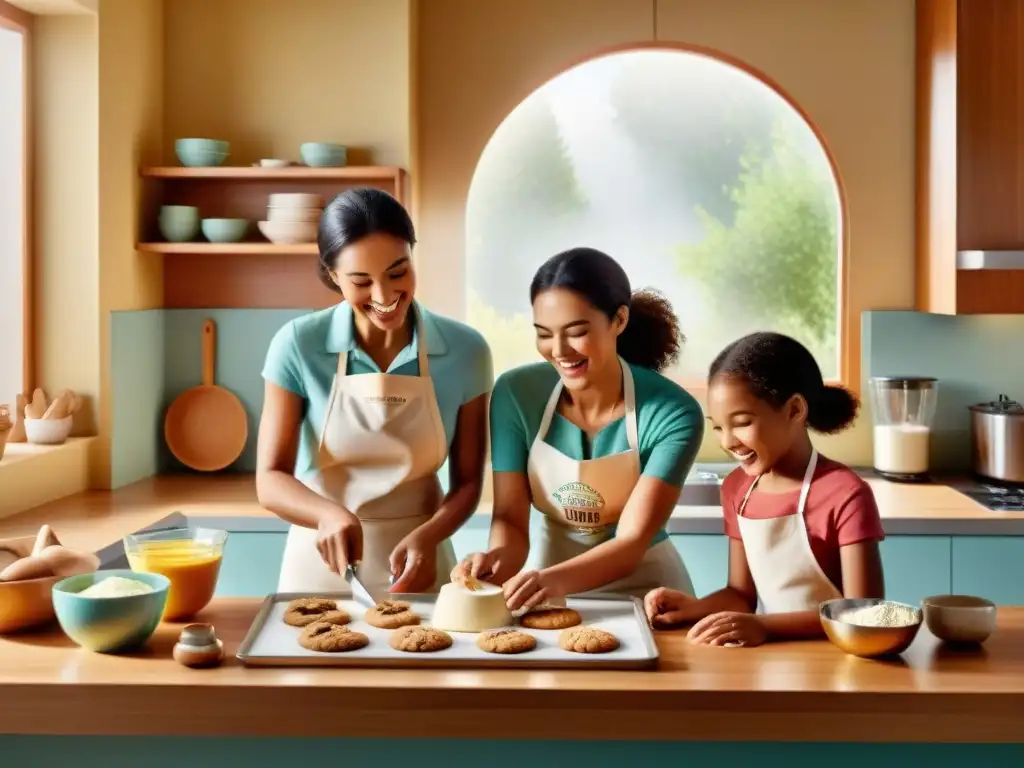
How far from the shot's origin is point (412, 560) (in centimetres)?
204

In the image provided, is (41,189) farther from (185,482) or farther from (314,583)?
(314,583)

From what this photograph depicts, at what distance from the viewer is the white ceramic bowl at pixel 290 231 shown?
3568 mm

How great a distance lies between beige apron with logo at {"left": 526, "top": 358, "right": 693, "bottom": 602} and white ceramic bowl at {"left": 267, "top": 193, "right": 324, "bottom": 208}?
1607 mm

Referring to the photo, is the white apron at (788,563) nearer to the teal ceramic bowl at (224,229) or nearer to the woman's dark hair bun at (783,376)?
the woman's dark hair bun at (783,376)

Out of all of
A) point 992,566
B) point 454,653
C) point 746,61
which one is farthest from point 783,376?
point 746,61

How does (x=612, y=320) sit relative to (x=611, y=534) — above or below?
above

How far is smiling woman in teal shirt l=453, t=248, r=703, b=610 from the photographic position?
6.59 feet

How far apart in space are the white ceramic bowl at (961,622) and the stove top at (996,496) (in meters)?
1.63

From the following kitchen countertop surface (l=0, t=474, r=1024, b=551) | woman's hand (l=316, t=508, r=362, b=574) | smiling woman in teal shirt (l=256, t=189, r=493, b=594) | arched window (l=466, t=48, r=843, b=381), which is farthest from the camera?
arched window (l=466, t=48, r=843, b=381)

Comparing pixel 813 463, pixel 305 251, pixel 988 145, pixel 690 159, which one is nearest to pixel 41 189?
pixel 305 251

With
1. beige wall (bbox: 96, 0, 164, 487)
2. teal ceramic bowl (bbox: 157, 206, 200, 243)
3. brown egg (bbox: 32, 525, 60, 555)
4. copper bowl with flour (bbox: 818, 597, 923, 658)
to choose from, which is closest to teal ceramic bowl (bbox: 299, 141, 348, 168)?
teal ceramic bowl (bbox: 157, 206, 200, 243)

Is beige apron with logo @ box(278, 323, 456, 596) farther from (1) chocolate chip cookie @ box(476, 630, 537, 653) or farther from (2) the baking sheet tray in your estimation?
(1) chocolate chip cookie @ box(476, 630, 537, 653)

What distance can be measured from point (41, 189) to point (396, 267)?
1784 millimetres

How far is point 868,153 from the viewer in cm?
390
